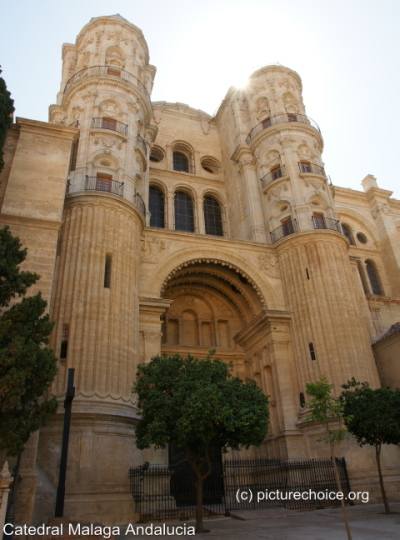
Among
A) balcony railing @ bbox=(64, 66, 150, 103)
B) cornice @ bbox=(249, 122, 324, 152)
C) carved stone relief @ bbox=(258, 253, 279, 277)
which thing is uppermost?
balcony railing @ bbox=(64, 66, 150, 103)

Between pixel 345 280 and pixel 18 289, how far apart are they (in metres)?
14.2

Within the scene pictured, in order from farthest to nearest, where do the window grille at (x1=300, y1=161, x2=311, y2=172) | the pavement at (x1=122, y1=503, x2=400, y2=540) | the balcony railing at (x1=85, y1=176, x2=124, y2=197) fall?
the window grille at (x1=300, y1=161, x2=311, y2=172) < the balcony railing at (x1=85, y1=176, x2=124, y2=197) < the pavement at (x1=122, y1=503, x2=400, y2=540)

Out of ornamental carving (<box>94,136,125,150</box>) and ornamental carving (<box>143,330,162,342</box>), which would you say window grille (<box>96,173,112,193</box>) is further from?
ornamental carving (<box>143,330,162,342</box>)

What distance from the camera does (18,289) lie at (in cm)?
1027

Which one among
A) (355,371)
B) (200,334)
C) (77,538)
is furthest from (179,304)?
(77,538)

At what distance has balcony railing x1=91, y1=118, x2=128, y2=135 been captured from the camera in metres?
20.5

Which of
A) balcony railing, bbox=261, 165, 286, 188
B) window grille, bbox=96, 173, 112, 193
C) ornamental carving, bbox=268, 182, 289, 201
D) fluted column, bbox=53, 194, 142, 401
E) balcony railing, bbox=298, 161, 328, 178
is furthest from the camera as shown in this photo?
balcony railing, bbox=261, 165, 286, 188

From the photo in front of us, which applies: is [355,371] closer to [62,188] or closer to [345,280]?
[345,280]

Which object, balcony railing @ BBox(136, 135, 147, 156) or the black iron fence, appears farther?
balcony railing @ BBox(136, 135, 147, 156)

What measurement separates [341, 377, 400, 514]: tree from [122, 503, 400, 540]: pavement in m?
1.58

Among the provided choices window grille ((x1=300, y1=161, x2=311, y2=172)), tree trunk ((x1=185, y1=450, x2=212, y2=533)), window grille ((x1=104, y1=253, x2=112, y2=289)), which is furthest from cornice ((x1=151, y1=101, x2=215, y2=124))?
tree trunk ((x1=185, y1=450, x2=212, y2=533))

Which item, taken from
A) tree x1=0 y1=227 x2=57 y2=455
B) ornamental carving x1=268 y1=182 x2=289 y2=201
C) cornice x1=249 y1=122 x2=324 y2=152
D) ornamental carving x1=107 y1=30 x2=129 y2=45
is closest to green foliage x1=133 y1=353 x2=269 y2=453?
tree x1=0 y1=227 x2=57 y2=455

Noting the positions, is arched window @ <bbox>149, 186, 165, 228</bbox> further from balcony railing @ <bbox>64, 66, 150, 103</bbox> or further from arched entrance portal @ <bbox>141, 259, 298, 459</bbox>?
balcony railing @ <bbox>64, 66, 150, 103</bbox>

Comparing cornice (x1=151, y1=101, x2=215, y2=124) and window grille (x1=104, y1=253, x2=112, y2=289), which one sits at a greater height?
cornice (x1=151, y1=101, x2=215, y2=124)
